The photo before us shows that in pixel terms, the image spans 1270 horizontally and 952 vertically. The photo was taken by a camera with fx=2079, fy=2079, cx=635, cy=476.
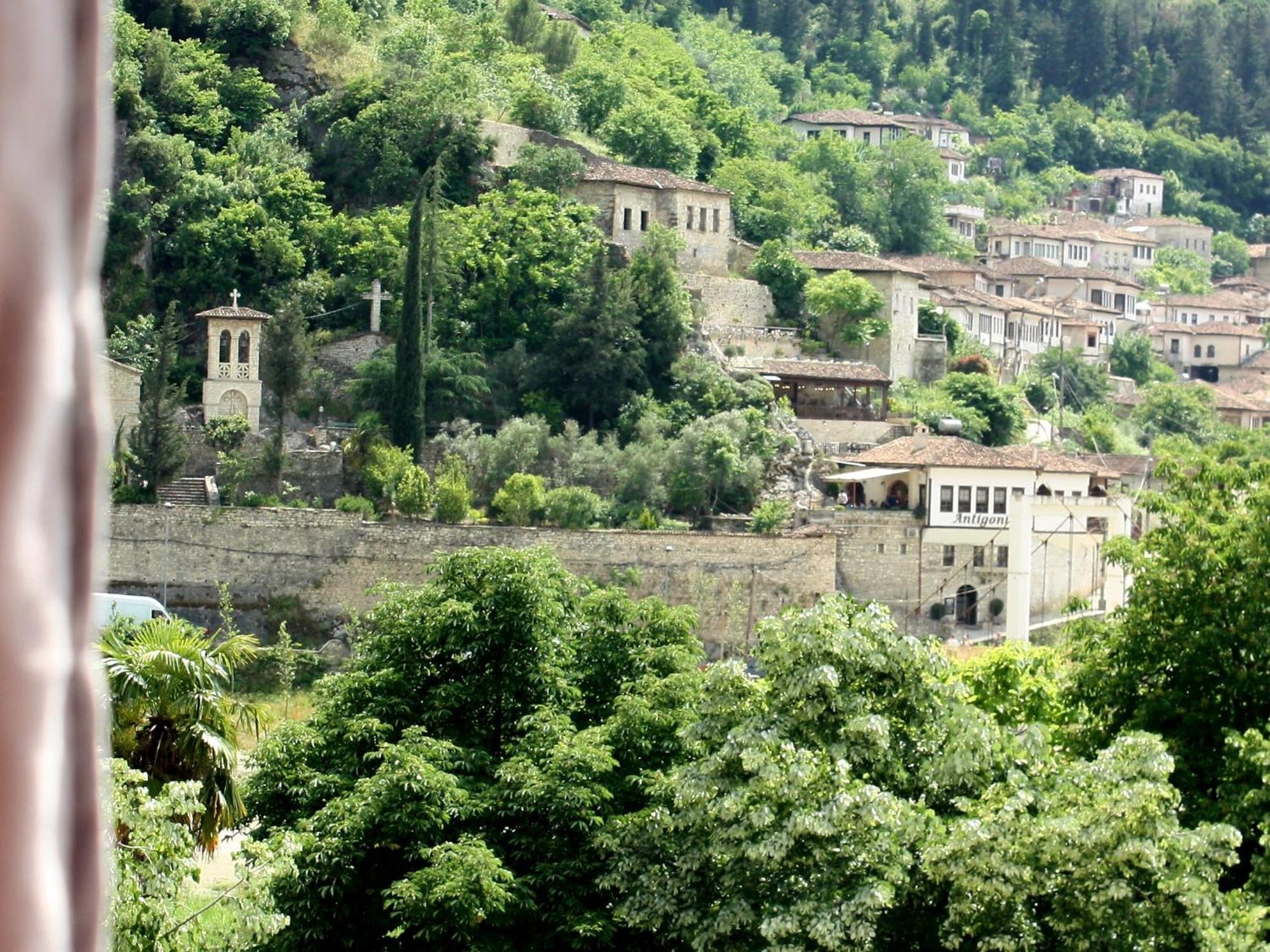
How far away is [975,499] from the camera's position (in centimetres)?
5500

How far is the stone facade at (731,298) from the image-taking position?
6438 centimetres

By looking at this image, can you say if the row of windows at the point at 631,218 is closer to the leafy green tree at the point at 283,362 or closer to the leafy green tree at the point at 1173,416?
the leafy green tree at the point at 283,362

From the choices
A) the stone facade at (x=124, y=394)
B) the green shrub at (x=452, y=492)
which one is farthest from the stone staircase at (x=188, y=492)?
the green shrub at (x=452, y=492)

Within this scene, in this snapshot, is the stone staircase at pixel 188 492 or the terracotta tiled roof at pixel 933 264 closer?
the stone staircase at pixel 188 492

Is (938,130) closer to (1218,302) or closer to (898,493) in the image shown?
(1218,302)

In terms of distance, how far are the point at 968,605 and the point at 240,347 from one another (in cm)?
2033

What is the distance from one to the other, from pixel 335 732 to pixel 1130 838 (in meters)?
10.0

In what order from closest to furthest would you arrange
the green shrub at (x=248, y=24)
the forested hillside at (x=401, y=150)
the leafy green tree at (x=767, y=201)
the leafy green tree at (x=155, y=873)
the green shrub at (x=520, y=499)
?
the leafy green tree at (x=155, y=873) → the green shrub at (x=520, y=499) → the forested hillside at (x=401, y=150) → the green shrub at (x=248, y=24) → the leafy green tree at (x=767, y=201)

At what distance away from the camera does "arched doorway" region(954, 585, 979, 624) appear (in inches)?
2155

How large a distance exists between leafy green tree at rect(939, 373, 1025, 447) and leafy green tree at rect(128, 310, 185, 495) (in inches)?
999

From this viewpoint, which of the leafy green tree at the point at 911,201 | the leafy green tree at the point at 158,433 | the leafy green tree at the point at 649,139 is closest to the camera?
the leafy green tree at the point at 158,433

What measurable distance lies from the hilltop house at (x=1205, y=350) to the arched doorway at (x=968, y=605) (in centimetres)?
5048

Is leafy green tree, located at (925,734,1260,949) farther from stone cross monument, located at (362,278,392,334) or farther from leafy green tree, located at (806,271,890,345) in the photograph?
leafy green tree, located at (806,271,890,345)

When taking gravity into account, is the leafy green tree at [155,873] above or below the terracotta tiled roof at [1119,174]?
below
